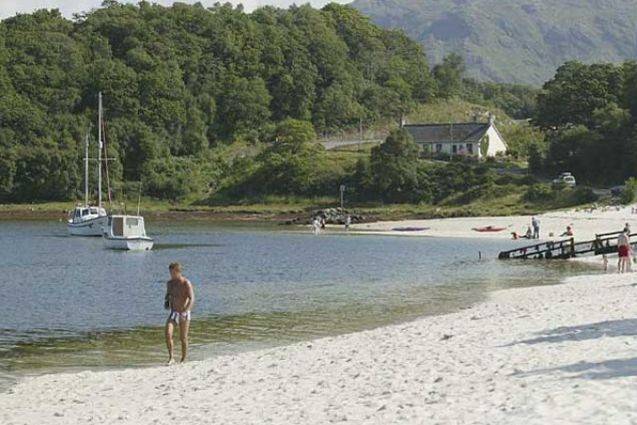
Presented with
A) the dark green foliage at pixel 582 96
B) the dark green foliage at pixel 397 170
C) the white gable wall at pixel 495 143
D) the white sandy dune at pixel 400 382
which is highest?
the dark green foliage at pixel 582 96

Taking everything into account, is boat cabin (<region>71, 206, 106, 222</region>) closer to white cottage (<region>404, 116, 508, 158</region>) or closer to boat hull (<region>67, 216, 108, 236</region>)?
boat hull (<region>67, 216, 108, 236</region>)

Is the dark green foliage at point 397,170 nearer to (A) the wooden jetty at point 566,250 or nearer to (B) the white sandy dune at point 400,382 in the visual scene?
(A) the wooden jetty at point 566,250

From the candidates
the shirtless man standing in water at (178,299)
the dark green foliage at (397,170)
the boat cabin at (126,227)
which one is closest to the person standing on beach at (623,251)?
the shirtless man standing in water at (178,299)

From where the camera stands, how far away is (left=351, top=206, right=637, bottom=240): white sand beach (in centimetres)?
6531

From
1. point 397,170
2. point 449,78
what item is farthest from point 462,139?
point 449,78

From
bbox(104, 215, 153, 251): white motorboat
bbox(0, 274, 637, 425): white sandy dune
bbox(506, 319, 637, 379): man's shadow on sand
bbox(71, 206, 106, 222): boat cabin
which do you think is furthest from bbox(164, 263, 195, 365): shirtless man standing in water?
bbox(71, 206, 106, 222): boat cabin

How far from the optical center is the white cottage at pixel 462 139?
120875mm

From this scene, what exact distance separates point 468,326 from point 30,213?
100 metres

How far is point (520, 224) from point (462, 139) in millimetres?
49854

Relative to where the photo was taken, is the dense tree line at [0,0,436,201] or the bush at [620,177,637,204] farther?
the dense tree line at [0,0,436,201]

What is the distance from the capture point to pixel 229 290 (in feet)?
121

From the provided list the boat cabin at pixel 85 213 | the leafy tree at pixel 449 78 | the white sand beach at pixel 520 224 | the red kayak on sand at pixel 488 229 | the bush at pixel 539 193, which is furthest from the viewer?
the leafy tree at pixel 449 78

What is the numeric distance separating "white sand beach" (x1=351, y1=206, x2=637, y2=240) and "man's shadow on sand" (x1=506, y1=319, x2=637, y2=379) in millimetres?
42002

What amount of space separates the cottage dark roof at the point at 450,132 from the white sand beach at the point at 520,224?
127ft
